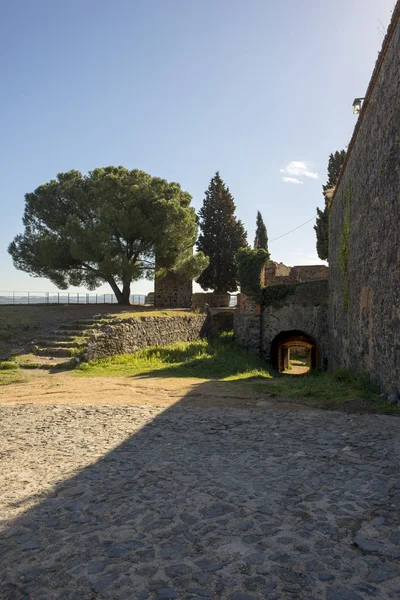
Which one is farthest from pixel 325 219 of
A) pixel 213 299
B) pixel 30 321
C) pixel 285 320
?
pixel 30 321

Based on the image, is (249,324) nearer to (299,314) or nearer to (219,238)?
(299,314)

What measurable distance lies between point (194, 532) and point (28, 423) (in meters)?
4.11

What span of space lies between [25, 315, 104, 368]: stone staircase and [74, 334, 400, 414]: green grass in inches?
26.9

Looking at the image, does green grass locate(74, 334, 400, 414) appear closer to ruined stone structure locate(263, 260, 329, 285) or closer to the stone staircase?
the stone staircase

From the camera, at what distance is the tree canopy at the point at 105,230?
74.0 feet

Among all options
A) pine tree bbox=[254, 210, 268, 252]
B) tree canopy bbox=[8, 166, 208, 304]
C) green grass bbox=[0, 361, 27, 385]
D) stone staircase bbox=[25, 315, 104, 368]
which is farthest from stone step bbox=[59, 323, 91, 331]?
pine tree bbox=[254, 210, 268, 252]

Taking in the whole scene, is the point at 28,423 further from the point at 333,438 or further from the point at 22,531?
the point at 333,438

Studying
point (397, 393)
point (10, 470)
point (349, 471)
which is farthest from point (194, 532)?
point (397, 393)

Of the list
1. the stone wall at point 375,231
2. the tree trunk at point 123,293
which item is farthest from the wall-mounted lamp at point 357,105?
the tree trunk at point 123,293

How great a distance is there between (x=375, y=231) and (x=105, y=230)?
16.8 meters

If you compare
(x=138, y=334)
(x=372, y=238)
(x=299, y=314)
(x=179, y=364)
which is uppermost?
(x=372, y=238)

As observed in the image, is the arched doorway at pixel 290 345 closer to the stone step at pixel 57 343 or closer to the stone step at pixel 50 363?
the stone step at pixel 57 343

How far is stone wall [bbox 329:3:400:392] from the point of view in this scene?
6973mm

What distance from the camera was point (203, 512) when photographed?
131 inches
